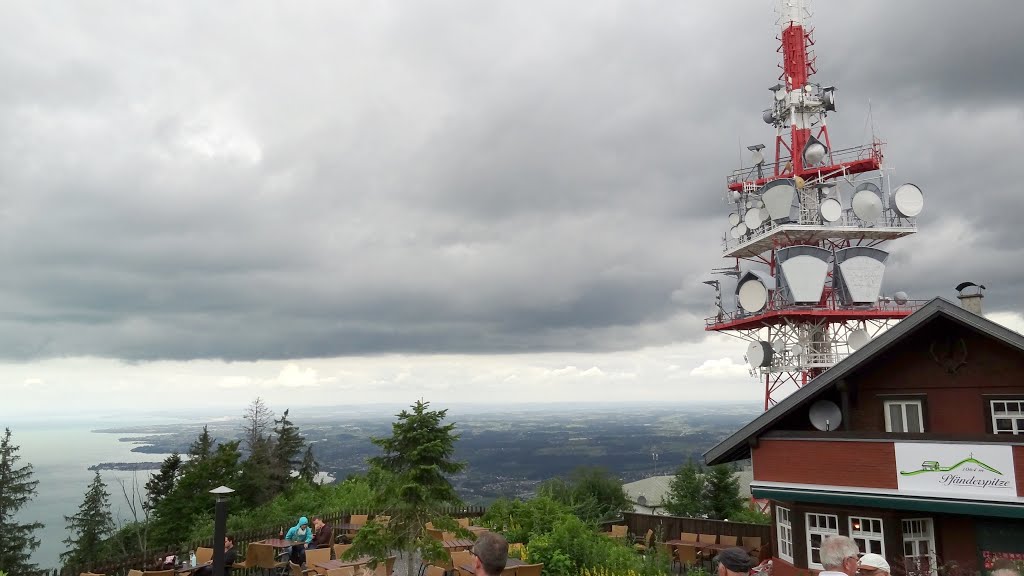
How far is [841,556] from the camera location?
561 cm

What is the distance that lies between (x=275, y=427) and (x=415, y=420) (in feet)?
210

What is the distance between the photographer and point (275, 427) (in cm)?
7056

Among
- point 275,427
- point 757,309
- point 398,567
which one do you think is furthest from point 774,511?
point 275,427

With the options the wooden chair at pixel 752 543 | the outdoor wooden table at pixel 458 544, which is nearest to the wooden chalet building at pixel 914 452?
the wooden chair at pixel 752 543

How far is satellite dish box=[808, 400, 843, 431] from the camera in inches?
545

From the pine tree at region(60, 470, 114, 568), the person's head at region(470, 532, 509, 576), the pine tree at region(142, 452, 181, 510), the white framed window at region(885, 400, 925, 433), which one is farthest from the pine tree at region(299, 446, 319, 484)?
the person's head at region(470, 532, 509, 576)

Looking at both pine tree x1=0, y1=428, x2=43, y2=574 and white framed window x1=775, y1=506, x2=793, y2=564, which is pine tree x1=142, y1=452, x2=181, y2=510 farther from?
white framed window x1=775, y1=506, x2=793, y2=564

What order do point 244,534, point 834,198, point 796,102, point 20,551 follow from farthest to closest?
point 20,551, point 796,102, point 834,198, point 244,534

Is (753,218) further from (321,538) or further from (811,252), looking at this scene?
(321,538)

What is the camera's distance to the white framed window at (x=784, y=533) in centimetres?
1380

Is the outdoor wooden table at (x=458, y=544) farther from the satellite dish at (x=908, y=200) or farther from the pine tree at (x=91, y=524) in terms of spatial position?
the pine tree at (x=91, y=524)

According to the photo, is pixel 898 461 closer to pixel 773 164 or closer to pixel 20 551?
pixel 773 164

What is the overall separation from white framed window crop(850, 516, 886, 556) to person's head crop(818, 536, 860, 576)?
8.22 m

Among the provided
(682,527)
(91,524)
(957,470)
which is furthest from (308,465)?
(957,470)
